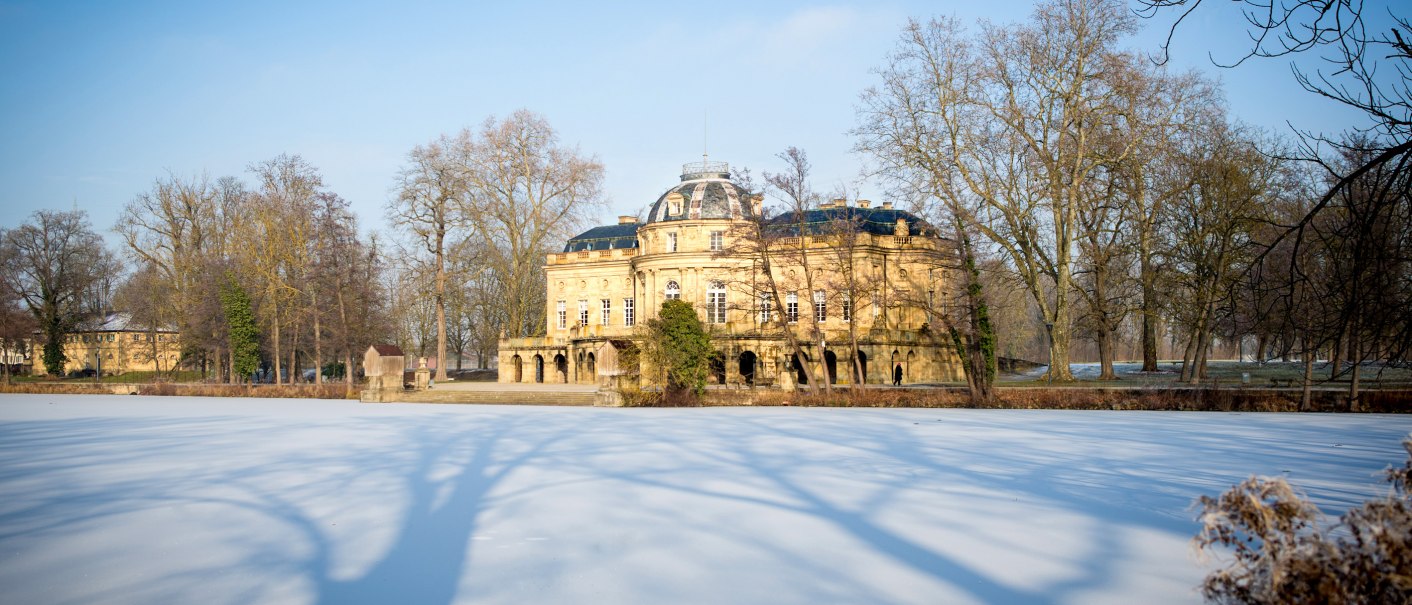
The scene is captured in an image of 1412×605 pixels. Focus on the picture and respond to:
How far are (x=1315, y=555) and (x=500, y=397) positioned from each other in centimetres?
3057

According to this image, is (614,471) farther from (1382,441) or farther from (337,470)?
(1382,441)

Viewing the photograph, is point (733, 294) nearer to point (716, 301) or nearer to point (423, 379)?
point (716, 301)

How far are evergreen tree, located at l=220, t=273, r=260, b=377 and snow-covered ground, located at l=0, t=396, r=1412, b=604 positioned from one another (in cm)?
2347

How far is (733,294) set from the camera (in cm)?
4675

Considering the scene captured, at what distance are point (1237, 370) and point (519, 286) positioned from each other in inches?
1371

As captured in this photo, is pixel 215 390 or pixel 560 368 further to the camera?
pixel 560 368

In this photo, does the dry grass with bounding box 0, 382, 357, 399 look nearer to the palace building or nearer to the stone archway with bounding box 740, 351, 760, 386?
the palace building

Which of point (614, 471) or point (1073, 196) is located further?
point (1073, 196)

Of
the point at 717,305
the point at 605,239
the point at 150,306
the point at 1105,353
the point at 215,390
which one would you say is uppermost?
the point at 605,239

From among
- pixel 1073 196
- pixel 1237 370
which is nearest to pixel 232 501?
pixel 1073 196

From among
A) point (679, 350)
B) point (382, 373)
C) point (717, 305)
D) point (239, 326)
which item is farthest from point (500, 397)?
point (717, 305)

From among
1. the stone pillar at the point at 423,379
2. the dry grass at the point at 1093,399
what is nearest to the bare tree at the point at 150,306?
the stone pillar at the point at 423,379

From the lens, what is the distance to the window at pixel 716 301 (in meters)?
46.4

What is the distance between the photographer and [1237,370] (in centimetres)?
4069
